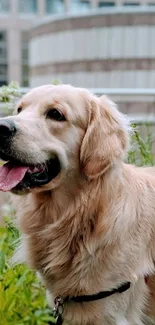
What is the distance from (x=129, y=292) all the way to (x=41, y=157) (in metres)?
0.87

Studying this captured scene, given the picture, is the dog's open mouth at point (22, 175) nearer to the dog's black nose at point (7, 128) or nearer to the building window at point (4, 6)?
the dog's black nose at point (7, 128)

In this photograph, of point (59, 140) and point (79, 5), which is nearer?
point (59, 140)

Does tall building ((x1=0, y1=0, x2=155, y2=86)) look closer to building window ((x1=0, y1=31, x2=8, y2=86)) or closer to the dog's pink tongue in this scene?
building window ((x1=0, y1=31, x2=8, y2=86))

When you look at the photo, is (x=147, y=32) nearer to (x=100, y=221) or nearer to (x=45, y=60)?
(x=45, y=60)

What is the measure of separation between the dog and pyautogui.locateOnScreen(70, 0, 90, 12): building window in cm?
4469

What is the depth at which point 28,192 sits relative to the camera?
303 cm

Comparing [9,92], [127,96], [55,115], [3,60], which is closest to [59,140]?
[55,115]

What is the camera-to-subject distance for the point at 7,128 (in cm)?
283

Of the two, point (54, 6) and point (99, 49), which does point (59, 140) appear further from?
point (54, 6)

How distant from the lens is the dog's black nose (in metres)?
2.82

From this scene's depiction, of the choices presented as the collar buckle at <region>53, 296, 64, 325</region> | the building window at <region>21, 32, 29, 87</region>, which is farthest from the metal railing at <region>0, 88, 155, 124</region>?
the building window at <region>21, 32, 29, 87</region>

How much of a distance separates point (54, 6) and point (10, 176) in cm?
4783

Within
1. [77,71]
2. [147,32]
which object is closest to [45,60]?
[77,71]

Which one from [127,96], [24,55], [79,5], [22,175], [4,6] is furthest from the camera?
[79,5]
